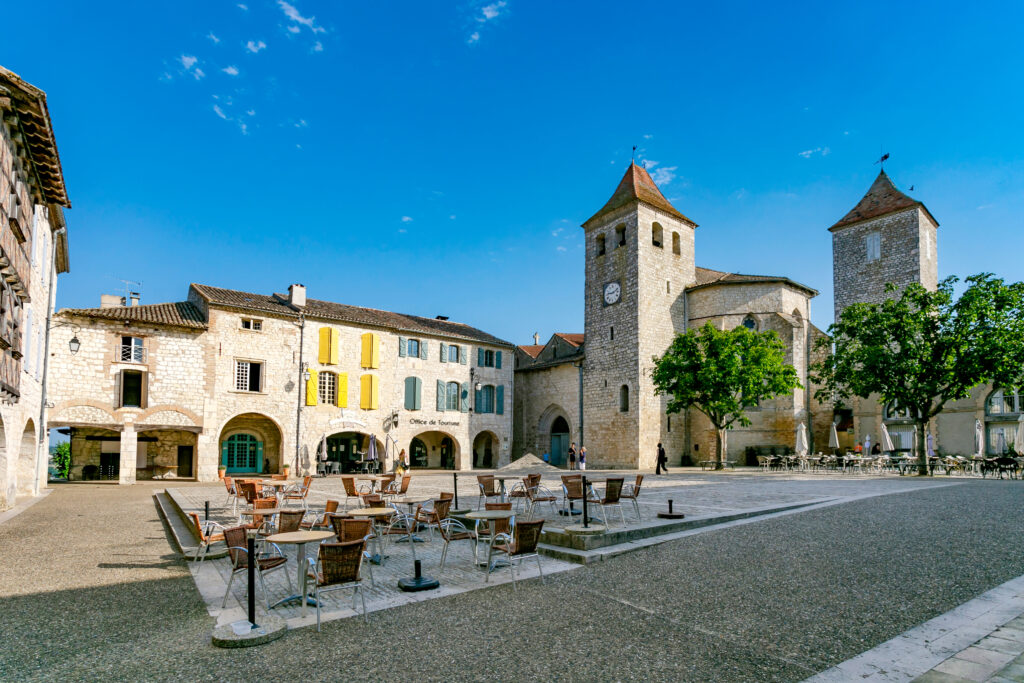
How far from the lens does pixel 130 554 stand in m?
8.45

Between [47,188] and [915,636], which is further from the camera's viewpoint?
[47,188]

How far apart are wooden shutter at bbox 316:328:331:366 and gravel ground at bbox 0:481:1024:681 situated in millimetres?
17925

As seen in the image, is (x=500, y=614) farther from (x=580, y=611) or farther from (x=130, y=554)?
(x=130, y=554)

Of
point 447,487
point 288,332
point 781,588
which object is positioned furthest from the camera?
point 288,332

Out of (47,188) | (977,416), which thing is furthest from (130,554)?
(977,416)

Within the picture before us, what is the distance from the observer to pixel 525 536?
644cm

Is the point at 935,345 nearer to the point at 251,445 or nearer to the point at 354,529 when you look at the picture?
the point at 354,529

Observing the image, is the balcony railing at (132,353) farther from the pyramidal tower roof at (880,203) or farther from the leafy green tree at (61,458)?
the pyramidal tower roof at (880,203)

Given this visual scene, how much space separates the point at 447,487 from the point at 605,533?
35.3 ft

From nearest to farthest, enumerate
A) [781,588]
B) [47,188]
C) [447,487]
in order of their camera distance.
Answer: [781,588] → [47,188] → [447,487]

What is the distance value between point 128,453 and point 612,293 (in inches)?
881

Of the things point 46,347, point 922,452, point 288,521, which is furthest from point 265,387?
point 922,452

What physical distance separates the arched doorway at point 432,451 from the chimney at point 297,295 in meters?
9.53

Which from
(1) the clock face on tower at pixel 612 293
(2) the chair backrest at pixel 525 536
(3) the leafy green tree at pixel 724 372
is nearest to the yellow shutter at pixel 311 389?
(3) the leafy green tree at pixel 724 372
